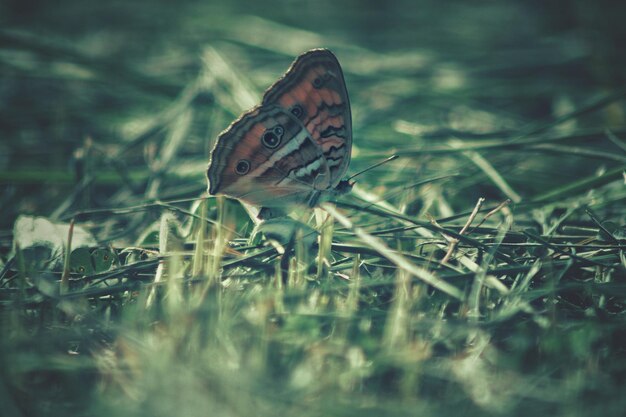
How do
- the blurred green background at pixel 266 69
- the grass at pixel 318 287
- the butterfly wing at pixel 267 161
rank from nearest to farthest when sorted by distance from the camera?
the grass at pixel 318 287
the butterfly wing at pixel 267 161
the blurred green background at pixel 266 69

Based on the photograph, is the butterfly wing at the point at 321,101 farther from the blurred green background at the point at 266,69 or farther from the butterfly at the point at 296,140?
the blurred green background at the point at 266,69

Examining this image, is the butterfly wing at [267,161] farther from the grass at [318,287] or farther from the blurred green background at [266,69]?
the blurred green background at [266,69]

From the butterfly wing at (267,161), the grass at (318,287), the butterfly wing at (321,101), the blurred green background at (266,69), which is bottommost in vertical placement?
the grass at (318,287)

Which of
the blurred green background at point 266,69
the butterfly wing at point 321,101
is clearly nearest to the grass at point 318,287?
the blurred green background at point 266,69

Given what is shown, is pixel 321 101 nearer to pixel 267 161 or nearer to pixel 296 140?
pixel 296 140

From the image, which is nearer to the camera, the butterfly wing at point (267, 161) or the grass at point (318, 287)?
the grass at point (318, 287)

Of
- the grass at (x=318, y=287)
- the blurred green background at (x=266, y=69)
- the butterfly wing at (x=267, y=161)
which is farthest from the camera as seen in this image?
the blurred green background at (x=266, y=69)

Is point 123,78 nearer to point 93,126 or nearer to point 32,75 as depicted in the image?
point 93,126

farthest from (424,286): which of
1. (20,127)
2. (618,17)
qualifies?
(618,17)

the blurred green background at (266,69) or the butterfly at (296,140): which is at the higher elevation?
the blurred green background at (266,69)
